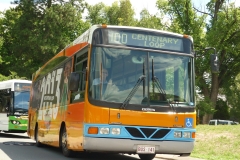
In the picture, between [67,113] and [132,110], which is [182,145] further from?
[67,113]

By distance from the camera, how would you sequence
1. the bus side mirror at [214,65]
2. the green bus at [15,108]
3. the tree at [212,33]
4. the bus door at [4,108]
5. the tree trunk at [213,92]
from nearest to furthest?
the bus side mirror at [214,65], the green bus at [15,108], the bus door at [4,108], the tree at [212,33], the tree trunk at [213,92]

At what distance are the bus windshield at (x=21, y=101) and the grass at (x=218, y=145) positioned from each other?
9.67 meters

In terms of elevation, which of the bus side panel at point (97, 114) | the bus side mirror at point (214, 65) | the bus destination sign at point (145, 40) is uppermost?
the bus destination sign at point (145, 40)

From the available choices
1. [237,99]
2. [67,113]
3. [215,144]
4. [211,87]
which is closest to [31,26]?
[211,87]

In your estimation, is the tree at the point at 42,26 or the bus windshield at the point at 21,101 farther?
the tree at the point at 42,26

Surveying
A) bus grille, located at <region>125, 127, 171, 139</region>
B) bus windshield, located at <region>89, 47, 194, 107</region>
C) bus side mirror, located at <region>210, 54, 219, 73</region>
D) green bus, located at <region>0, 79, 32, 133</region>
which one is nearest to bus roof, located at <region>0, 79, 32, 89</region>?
green bus, located at <region>0, 79, 32, 133</region>

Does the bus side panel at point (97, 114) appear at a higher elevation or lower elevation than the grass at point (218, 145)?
higher

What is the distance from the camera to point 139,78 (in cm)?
1170

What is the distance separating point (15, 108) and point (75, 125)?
14.5 m

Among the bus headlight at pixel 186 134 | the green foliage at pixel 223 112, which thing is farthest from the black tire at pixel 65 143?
the green foliage at pixel 223 112

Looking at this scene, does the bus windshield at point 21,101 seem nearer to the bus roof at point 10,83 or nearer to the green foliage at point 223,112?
the bus roof at point 10,83

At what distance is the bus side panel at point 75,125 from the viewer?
39.0ft

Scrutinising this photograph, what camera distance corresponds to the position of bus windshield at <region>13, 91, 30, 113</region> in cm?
2634

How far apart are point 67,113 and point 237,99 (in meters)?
57.2
